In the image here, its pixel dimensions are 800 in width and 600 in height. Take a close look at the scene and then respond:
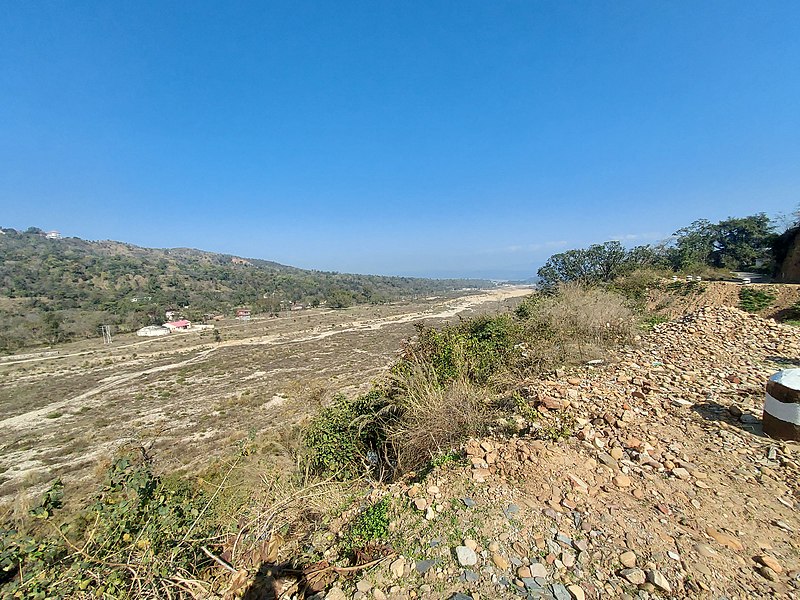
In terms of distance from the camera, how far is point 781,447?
122 inches

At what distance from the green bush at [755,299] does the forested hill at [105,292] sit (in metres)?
74.8

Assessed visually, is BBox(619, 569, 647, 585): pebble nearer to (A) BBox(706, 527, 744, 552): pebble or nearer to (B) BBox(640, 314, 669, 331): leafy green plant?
(A) BBox(706, 527, 744, 552): pebble

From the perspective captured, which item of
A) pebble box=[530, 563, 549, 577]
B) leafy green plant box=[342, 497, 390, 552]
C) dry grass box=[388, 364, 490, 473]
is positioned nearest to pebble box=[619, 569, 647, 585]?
pebble box=[530, 563, 549, 577]

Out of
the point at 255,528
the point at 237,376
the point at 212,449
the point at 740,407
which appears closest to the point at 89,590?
the point at 255,528

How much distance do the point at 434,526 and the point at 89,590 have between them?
7.50 feet

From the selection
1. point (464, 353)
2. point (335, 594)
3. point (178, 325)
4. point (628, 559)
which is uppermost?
point (464, 353)

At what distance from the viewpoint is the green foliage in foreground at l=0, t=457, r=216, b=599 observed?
1.99 meters

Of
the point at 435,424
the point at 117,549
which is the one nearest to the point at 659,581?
the point at 435,424

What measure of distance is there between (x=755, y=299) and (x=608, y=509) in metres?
11.1

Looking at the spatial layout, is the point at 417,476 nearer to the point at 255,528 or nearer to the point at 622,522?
the point at 255,528

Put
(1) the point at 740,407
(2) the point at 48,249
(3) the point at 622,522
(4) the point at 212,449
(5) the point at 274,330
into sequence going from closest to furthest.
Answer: (3) the point at 622,522, (1) the point at 740,407, (4) the point at 212,449, (5) the point at 274,330, (2) the point at 48,249

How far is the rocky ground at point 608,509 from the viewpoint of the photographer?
1943mm

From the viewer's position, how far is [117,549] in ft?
7.63

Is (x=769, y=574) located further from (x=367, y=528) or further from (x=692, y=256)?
(x=692, y=256)
